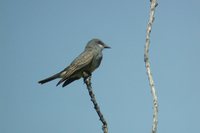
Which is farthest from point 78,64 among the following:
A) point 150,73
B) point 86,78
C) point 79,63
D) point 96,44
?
point 150,73

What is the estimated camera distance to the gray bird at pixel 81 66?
403 inches

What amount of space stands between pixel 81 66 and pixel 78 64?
0.32 ft

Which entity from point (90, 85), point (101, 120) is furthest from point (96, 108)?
point (90, 85)

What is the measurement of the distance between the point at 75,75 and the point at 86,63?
0.44 metres

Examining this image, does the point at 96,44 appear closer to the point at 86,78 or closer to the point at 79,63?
the point at 79,63

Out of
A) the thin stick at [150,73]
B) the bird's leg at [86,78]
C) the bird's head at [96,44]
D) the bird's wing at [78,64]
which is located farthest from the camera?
the bird's head at [96,44]

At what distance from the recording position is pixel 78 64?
34.2ft

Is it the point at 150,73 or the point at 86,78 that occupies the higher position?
the point at 86,78

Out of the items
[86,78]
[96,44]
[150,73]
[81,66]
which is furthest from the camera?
[96,44]

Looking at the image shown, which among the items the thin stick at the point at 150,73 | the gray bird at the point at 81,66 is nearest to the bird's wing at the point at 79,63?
the gray bird at the point at 81,66

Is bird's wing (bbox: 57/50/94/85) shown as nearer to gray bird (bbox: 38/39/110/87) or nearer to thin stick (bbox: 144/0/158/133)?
gray bird (bbox: 38/39/110/87)

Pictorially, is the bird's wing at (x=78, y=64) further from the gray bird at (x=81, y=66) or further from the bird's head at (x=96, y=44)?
the bird's head at (x=96, y=44)

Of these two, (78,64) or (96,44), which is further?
(96,44)

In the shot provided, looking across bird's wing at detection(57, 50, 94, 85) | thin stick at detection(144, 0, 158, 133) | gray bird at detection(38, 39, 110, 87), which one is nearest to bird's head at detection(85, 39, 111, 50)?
gray bird at detection(38, 39, 110, 87)
